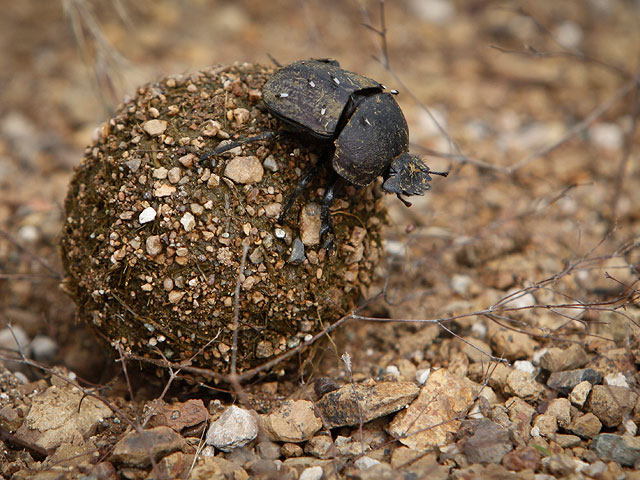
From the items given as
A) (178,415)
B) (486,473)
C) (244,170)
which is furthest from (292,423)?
(244,170)

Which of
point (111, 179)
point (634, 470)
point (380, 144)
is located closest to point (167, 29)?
point (111, 179)

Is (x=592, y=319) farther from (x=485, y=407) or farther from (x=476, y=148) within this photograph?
(x=476, y=148)

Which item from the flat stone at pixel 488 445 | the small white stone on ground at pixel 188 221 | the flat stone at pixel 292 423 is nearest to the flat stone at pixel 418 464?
the flat stone at pixel 488 445

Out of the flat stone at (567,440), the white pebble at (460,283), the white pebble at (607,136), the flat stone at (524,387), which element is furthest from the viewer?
the white pebble at (607,136)

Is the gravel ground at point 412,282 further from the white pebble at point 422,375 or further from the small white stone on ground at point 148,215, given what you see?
the small white stone on ground at point 148,215

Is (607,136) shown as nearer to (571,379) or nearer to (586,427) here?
(571,379)

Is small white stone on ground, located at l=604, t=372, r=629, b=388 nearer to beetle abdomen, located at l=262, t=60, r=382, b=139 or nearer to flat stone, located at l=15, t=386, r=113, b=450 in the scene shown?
beetle abdomen, located at l=262, t=60, r=382, b=139

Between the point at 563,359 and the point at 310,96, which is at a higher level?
the point at 310,96
